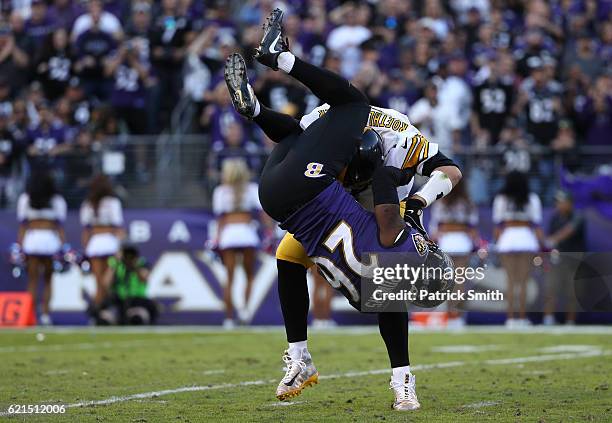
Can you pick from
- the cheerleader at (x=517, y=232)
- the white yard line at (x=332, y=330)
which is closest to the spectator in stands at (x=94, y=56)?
the white yard line at (x=332, y=330)

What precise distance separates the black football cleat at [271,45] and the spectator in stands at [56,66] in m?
10.6

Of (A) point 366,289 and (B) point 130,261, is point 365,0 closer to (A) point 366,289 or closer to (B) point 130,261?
(B) point 130,261

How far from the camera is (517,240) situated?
1386 cm

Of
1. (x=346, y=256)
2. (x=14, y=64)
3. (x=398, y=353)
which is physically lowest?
(x=398, y=353)

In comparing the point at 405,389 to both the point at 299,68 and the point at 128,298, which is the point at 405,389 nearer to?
the point at 299,68

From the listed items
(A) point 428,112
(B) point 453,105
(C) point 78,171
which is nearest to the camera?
(A) point 428,112

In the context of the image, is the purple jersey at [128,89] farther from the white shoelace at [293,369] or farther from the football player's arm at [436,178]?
the white shoelace at [293,369]

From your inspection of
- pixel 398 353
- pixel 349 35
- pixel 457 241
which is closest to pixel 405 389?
pixel 398 353

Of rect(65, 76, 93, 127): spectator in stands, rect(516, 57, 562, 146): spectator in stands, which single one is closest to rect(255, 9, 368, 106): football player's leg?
rect(516, 57, 562, 146): spectator in stands

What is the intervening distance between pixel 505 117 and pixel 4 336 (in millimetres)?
6408

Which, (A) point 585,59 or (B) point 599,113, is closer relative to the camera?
(B) point 599,113

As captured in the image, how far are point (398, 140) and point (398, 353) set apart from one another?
43.4 inches

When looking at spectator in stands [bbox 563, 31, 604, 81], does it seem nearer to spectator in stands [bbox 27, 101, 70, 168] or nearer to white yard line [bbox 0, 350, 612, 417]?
spectator in stands [bbox 27, 101, 70, 168]

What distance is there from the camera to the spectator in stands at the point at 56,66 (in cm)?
1656
